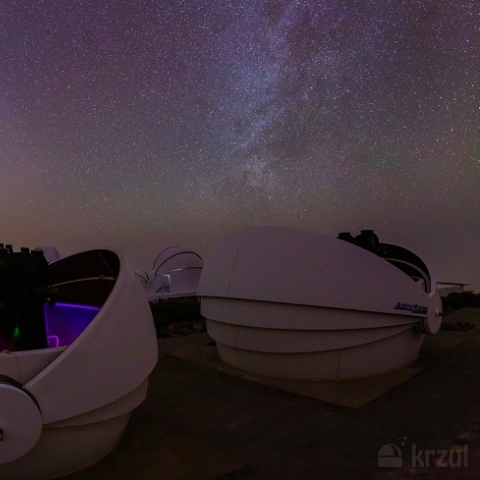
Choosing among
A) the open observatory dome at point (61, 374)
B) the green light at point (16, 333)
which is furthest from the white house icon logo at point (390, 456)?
the green light at point (16, 333)

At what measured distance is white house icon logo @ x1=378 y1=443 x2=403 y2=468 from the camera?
4406 millimetres

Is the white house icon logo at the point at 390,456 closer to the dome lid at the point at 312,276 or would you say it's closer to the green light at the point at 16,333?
the dome lid at the point at 312,276

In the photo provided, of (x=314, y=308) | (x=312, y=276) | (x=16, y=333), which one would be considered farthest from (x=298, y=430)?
(x=16, y=333)

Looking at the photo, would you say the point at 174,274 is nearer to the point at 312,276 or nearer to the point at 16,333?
the point at 312,276

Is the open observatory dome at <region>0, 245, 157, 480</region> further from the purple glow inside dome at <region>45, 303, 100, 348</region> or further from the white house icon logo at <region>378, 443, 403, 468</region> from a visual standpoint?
the white house icon logo at <region>378, 443, 403, 468</region>

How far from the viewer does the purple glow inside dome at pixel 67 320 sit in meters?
4.98

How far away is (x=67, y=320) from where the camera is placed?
512 centimetres

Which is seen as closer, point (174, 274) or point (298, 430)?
point (298, 430)

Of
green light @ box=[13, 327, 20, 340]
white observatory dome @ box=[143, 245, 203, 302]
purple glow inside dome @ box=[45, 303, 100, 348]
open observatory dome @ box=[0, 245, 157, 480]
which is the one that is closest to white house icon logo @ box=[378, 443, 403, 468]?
open observatory dome @ box=[0, 245, 157, 480]

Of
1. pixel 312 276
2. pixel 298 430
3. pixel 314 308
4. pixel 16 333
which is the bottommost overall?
pixel 298 430

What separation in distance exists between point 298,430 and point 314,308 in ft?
6.46

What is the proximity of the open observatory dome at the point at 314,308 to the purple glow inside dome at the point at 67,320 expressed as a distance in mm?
2760

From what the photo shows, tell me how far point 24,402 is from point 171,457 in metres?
1.65

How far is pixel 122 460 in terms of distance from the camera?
4.24 meters
